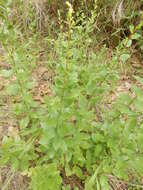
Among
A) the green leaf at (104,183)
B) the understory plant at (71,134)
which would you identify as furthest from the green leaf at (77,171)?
the green leaf at (104,183)

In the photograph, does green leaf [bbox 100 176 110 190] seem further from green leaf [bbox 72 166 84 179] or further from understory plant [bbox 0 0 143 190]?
green leaf [bbox 72 166 84 179]

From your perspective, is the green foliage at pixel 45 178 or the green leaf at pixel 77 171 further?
the green leaf at pixel 77 171

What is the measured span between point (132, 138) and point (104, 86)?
0.42 m

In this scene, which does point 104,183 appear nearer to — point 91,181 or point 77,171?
point 91,181

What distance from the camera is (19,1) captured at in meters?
2.41

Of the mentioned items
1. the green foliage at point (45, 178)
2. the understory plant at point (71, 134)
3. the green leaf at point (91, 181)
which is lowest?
the green leaf at point (91, 181)

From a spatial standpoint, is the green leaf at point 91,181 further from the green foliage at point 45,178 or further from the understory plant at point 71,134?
the green foliage at point 45,178

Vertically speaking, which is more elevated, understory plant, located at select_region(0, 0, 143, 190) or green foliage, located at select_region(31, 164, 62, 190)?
understory plant, located at select_region(0, 0, 143, 190)

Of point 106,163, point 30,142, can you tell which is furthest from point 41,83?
point 106,163

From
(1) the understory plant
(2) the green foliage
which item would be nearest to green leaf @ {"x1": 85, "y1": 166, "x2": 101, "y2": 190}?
(1) the understory plant

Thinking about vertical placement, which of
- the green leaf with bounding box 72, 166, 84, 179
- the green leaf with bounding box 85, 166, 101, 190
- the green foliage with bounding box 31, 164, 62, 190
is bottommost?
the green leaf with bounding box 85, 166, 101, 190

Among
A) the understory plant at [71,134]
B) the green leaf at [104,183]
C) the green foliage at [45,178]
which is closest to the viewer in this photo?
the understory plant at [71,134]

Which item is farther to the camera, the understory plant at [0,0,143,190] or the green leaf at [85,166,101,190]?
the green leaf at [85,166,101,190]

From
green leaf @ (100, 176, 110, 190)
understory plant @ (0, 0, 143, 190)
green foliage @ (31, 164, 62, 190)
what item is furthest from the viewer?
green leaf @ (100, 176, 110, 190)
